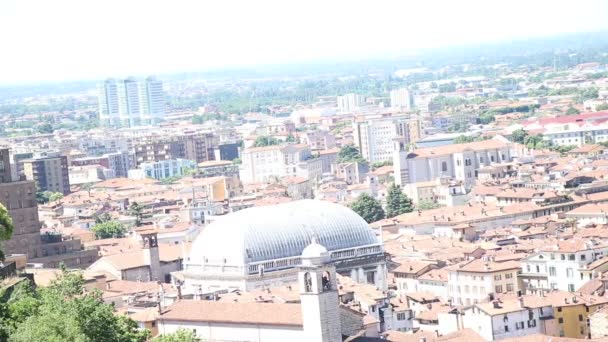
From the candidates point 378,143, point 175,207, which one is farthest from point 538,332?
point 378,143

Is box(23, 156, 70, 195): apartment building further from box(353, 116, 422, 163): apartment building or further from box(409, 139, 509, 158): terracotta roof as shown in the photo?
box(353, 116, 422, 163): apartment building

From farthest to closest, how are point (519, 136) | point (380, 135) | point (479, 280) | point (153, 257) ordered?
point (380, 135), point (519, 136), point (153, 257), point (479, 280)

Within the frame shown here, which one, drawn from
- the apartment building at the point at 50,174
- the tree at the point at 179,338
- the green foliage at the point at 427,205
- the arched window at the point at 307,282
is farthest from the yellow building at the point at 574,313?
the apartment building at the point at 50,174

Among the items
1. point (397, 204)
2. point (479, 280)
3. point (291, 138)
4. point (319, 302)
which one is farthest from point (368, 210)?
point (291, 138)

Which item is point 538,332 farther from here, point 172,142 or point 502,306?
point 172,142

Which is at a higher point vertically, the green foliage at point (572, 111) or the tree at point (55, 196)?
the tree at point (55, 196)

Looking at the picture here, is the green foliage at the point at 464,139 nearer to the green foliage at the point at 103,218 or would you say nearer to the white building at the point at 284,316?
the green foliage at the point at 103,218

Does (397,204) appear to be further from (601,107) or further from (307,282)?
(601,107)
